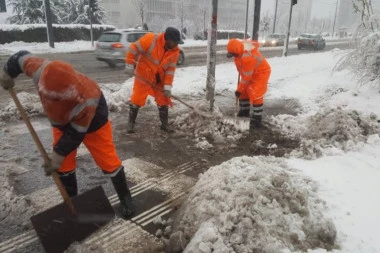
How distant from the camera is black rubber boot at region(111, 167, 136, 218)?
10.3 feet

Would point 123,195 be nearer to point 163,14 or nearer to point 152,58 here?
point 152,58

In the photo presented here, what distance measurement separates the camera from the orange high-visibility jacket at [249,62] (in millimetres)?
5480

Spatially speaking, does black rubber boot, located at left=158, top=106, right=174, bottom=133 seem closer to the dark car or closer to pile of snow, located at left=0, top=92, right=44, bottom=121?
pile of snow, located at left=0, top=92, right=44, bottom=121

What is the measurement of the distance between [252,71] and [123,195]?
333 cm

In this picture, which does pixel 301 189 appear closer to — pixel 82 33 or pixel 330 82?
pixel 330 82

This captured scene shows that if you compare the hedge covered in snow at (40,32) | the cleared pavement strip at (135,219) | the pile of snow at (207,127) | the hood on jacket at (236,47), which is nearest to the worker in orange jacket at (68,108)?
the cleared pavement strip at (135,219)

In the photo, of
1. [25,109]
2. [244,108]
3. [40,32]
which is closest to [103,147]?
[244,108]

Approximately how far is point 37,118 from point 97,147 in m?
3.75

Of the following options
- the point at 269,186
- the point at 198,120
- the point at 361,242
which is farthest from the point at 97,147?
the point at 198,120

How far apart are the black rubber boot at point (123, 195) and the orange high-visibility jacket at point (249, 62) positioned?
125 inches

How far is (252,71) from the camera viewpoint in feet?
18.4

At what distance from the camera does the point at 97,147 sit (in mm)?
2898

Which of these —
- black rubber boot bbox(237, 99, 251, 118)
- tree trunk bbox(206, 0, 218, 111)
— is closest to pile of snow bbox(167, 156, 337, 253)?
black rubber boot bbox(237, 99, 251, 118)

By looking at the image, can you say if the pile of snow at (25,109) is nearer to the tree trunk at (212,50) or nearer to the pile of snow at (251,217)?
the tree trunk at (212,50)
